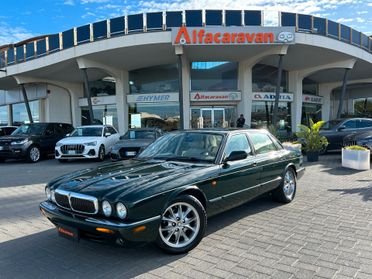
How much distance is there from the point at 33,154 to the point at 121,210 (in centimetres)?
1180

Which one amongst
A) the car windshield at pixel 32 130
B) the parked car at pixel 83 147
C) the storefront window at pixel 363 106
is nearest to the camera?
the parked car at pixel 83 147

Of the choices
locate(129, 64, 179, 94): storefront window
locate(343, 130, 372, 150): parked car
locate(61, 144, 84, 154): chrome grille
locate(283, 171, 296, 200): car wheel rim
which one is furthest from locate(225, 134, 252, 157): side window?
locate(129, 64, 179, 94): storefront window

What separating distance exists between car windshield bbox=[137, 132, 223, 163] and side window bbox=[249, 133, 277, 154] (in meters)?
0.87

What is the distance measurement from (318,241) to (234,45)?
1440 centimetres

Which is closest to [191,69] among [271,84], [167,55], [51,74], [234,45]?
[167,55]

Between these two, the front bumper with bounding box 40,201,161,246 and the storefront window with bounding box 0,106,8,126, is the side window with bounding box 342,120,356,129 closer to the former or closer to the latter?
the front bumper with bounding box 40,201,161,246

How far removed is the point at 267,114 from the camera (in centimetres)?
2183

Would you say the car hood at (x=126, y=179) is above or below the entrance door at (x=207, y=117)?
below

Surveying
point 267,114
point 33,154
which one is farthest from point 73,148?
point 267,114

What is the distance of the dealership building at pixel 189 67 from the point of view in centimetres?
1653

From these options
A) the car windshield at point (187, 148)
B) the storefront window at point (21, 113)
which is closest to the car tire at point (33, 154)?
the car windshield at point (187, 148)

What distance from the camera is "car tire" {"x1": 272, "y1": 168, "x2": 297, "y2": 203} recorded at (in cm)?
580

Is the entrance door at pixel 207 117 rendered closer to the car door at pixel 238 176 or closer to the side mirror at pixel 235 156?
the car door at pixel 238 176

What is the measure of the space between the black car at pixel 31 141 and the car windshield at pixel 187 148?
9913 mm
